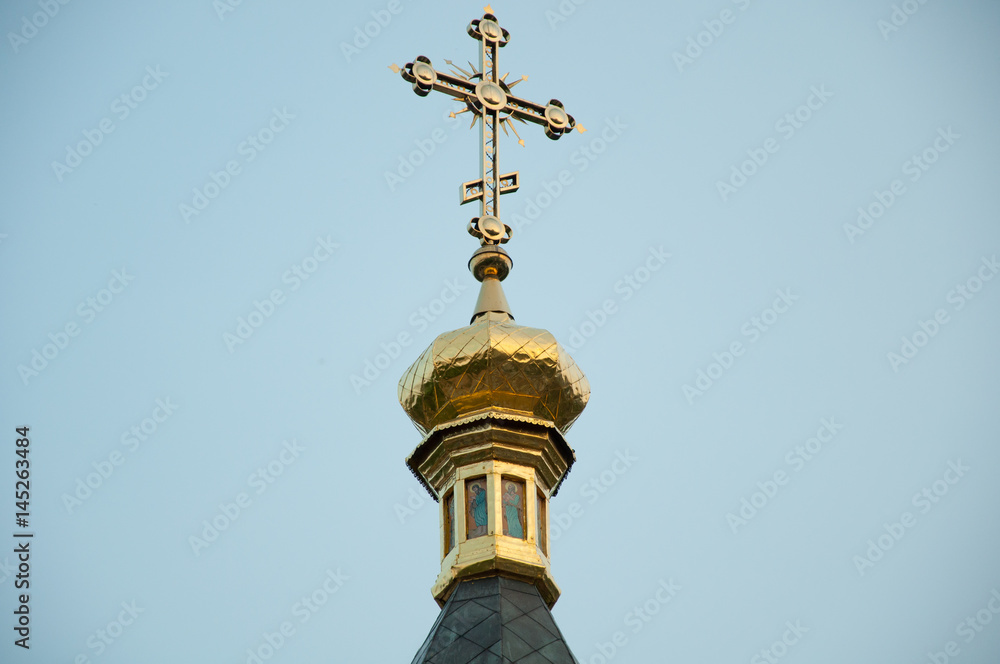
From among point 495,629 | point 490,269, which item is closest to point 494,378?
point 490,269

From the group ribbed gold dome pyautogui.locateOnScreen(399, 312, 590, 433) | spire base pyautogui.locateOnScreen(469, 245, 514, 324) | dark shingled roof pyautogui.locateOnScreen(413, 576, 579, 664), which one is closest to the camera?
dark shingled roof pyautogui.locateOnScreen(413, 576, 579, 664)

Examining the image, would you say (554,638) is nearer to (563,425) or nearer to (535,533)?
(535,533)

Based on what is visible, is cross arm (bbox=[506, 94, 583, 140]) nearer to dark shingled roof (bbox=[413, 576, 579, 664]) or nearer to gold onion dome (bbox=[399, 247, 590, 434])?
gold onion dome (bbox=[399, 247, 590, 434])

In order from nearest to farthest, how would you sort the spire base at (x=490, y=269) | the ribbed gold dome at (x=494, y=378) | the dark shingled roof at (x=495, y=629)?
the dark shingled roof at (x=495, y=629), the ribbed gold dome at (x=494, y=378), the spire base at (x=490, y=269)

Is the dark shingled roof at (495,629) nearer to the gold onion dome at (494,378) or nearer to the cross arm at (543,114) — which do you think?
the gold onion dome at (494,378)

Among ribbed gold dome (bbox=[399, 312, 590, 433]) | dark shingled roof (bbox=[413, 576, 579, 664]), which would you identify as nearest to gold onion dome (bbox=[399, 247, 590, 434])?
ribbed gold dome (bbox=[399, 312, 590, 433])

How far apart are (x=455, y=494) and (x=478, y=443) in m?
0.59

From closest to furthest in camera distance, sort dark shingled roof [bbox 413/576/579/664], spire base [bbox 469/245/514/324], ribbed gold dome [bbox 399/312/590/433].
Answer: dark shingled roof [bbox 413/576/579/664] → ribbed gold dome [bbox 399/312/590/433] → spire base [bbox 469/245/514/324]

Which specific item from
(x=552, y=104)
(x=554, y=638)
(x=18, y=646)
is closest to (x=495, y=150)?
(x=552, y=104)

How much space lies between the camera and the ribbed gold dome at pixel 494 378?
19453 millimetres

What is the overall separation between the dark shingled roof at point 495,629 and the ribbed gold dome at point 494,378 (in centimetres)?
208

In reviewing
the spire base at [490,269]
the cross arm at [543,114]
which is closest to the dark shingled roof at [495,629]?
the spire base at [490,269]

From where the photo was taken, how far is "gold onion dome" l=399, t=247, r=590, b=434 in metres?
19.5

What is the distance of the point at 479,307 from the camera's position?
20.3 metres
